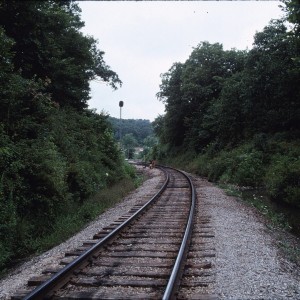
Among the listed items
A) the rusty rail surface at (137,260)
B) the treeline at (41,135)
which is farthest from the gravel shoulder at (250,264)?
the treeline at (41,135)

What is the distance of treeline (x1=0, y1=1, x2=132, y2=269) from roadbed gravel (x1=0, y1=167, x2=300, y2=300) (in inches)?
47.6

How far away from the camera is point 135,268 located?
5.88 m

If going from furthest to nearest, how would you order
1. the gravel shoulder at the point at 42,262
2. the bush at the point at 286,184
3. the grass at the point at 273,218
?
the bush at the point at 286,184
the grass at the point at 273,218
the gravel shoulder at the point at 42,262

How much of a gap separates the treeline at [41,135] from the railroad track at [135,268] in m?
2.17

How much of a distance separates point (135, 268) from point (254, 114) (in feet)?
75.4

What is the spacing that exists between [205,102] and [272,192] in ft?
77.4

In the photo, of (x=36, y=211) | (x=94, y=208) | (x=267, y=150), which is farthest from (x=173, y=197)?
(x=267, y=150)

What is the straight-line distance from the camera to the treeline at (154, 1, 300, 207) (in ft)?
63.0

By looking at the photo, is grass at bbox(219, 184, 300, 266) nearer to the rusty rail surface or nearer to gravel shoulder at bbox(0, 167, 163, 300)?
the rusty rail surface

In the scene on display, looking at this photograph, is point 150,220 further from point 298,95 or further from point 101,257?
point 298,95

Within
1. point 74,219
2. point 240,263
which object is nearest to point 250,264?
point 240,263

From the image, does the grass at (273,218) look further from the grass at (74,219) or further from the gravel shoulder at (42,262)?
the grass at (74,219)

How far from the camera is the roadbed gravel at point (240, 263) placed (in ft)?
16.5

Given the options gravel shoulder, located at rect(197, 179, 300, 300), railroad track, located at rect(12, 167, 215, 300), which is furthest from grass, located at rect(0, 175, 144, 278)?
gravel shoulder, located at rect(197, 179, 300, 300)
